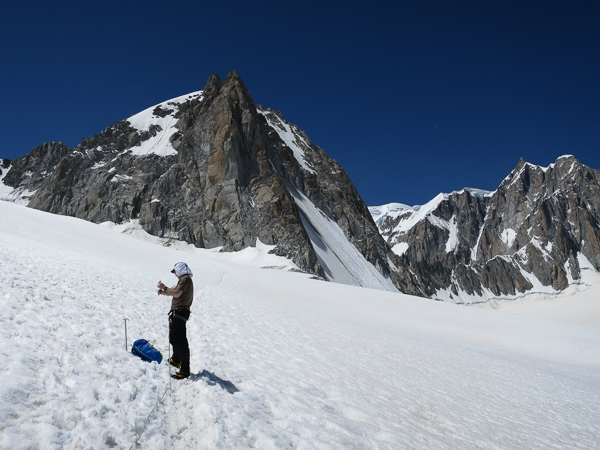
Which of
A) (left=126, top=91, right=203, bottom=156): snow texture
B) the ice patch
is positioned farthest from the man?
the ice patch

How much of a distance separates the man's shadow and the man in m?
0.16

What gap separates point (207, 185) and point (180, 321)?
175 feet

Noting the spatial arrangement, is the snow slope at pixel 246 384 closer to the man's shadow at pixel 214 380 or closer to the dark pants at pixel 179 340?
the man's shadow at pixel 214 380

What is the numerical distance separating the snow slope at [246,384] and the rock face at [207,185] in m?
36.4

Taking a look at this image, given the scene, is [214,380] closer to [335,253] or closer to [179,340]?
[179,340]

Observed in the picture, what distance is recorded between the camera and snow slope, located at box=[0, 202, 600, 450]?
11.2 ft

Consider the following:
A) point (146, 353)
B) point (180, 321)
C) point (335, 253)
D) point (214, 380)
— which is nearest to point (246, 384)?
point (214, 380)

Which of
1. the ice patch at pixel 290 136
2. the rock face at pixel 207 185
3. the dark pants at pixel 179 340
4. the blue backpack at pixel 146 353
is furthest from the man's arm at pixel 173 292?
the ice patch at pixel 290 136

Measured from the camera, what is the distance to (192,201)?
55094mm

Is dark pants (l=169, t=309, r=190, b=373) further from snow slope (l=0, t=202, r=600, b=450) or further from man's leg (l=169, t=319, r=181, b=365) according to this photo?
snow slope (l=0, t=202, r=600, b=450)

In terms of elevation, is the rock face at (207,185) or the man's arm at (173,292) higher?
the rock face at (207,185)

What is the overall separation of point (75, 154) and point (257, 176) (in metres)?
38.5

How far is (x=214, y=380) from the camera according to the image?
482cm

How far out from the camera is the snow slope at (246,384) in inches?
134
